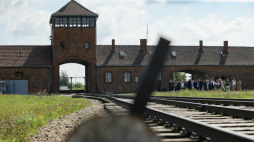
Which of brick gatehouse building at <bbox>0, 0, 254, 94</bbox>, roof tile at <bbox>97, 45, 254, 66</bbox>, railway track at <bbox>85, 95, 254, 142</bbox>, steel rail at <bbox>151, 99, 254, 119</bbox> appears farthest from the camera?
roof tile at <bbox>97, 45, 254, 66</bbox>

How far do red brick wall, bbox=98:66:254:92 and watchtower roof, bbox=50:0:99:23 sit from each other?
748cm

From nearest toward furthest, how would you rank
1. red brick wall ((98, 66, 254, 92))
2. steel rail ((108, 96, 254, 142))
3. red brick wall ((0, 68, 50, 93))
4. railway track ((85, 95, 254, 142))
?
steel rail ((108, 96, 254, 142))
railway track ((85, 95, 254, 142))
red brick wall ((0, 68, 50, 93))
red brick wall ((98, 66, 254, 92))

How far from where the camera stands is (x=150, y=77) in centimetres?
110

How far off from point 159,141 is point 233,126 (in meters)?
4.36

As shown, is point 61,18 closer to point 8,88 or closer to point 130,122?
point 8,88

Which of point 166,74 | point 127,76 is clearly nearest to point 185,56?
point 166,74

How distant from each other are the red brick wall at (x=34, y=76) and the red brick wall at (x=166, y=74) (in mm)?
6923

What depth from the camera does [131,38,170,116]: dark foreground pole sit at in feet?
3.56

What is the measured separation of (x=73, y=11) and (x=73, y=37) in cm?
344

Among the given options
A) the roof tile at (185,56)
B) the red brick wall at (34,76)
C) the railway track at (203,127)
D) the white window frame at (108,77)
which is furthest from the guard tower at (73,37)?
the railway track at (203,127)

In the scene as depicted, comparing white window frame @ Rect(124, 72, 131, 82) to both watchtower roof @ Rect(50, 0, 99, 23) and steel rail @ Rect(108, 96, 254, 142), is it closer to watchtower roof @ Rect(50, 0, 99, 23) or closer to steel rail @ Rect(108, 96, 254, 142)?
watchtower roof @ Rect(50, 0, 99, 23)

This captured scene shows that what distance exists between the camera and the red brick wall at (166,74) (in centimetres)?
3816

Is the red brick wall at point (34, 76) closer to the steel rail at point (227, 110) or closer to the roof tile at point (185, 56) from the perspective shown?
the roof tile at point (185, 56)

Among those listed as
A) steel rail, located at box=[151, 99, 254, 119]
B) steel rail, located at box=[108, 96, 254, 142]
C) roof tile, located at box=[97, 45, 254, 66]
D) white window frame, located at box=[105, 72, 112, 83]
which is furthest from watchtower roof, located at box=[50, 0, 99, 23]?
steel rail, located at box=[108, 96, 254, 142]
